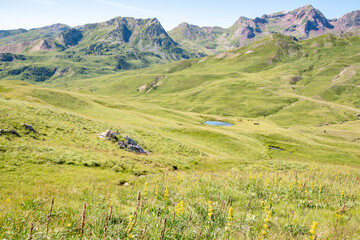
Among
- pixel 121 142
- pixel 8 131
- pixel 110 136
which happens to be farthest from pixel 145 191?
pixel 110 136

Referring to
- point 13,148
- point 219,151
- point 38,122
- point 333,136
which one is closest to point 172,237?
point 13,148

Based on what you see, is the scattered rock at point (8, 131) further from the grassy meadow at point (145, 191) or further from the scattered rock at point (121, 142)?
the scattered rock at point (121, 142)

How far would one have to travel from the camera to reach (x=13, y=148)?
73.8ft

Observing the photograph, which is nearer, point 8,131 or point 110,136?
point 8,131

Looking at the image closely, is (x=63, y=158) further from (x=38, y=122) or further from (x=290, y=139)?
(x=290, y=139)

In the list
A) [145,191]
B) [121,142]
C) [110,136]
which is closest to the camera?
[145,191]

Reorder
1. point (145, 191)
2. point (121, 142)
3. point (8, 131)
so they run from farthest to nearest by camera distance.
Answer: point (121, 142)
point (8, 131)
point (145, 191)

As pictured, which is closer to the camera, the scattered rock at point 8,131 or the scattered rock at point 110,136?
the scattered rock at point 8,131

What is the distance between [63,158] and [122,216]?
65.0 feet

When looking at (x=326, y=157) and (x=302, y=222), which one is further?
(x=326, y=157)

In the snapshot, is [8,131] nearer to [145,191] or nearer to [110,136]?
[110,136]

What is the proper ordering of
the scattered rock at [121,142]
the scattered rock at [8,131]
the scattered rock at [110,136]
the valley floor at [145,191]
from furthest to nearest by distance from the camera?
the scattered rock at [110,136]
the scattered rock at [121,142]
the scattered rock at [8,131]
the valley floor at [145,191]

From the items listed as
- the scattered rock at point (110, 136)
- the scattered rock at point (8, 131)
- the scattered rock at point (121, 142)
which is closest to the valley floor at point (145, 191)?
the scattered rock at point (8, 131)

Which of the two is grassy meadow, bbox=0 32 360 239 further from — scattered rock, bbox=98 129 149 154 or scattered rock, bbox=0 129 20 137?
scattered rock, bbox=98 129 149 154
